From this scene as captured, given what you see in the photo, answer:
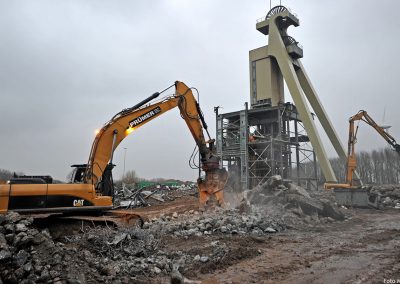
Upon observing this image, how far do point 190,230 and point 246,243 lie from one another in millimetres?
2031

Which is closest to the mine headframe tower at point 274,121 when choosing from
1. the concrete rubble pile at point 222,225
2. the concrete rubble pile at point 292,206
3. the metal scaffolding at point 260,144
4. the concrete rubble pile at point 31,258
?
the metal scaffolding at point 260,144

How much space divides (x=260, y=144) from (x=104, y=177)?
22745mm

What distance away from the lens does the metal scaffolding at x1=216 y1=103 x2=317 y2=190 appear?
1218 inches

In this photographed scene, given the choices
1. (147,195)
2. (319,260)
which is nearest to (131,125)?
(319,260)

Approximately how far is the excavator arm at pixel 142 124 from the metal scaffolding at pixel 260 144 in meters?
18.0

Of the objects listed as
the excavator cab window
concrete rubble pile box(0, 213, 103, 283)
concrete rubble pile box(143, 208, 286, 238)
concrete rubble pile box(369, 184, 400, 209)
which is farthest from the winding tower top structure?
concrete rubble pile box(0, 213, 103, 283)

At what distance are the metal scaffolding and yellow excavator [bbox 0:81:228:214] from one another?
18088 mm

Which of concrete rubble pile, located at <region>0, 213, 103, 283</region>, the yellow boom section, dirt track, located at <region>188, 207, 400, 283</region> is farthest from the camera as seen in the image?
the yellow boom section

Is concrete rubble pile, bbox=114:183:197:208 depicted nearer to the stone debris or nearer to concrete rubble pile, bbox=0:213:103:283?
the stone debris

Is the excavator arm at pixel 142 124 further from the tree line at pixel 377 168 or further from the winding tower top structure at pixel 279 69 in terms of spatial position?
the tree line at pixel 377 168

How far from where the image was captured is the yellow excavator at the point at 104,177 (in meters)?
8.68

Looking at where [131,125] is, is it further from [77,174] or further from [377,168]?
[377,168]

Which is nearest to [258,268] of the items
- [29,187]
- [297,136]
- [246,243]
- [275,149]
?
[246,243]

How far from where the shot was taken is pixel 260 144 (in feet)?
103
